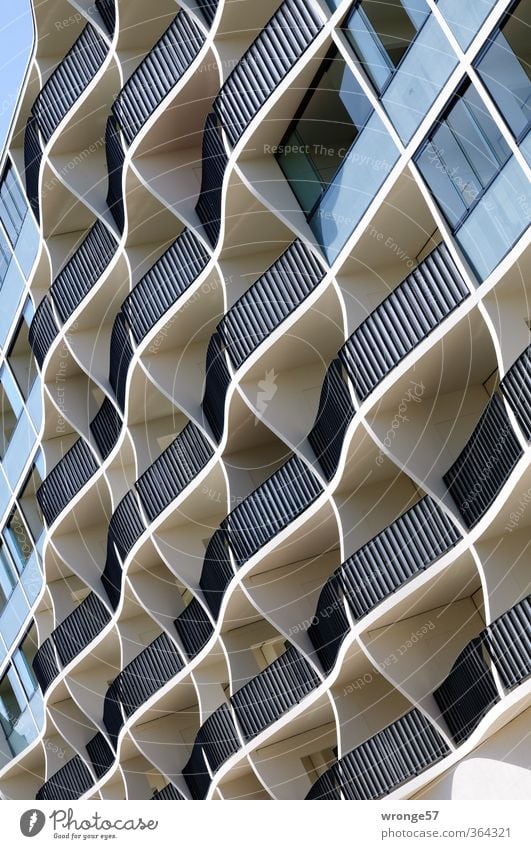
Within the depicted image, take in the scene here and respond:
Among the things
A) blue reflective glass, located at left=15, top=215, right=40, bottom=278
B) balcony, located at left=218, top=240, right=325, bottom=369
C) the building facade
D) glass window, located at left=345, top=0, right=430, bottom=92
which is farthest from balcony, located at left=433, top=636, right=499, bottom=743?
blue reflective glass, located at left=15, top=215, right=40, bottom=278

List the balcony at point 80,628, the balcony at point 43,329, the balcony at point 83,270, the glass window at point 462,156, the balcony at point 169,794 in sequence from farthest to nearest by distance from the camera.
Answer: the balcony at point 80,628, the balcony at point 43,329, the balcony at point 83,270, the balcony at point 169,794, the glass window at point 462,156

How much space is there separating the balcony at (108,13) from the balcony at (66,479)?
11.4m

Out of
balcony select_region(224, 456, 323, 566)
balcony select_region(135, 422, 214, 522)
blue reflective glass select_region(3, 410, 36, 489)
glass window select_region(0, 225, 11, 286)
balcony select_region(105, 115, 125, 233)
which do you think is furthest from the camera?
blue reflective glass select_region(3, 410, 36, 489)

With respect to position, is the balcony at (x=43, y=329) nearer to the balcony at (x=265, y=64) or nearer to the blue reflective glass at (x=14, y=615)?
the blue reflective glass at (x=14, y=615)

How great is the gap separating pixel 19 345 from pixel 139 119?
12.6 m

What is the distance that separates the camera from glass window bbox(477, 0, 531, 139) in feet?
58.8

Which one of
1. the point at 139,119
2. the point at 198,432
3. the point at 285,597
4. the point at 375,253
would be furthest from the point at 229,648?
the point at 139,119

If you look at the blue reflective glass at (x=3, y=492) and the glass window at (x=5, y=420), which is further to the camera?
the blue reflective glass at (x=3, y=492)

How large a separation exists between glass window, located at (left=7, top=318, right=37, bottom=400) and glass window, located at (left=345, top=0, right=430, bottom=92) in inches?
764

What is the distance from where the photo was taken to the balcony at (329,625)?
24234 mm

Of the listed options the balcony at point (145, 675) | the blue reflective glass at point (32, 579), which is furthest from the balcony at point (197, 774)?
the blue reflective glass at point (32, 579)

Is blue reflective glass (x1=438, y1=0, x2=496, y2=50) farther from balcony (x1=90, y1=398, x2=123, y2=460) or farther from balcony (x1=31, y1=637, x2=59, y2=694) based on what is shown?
balcony (x1=31, y1=637, x2=59, y2=694)

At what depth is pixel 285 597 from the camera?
2695 cm

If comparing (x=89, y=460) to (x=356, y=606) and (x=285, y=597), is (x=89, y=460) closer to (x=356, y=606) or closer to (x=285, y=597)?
(x=285, y=597)
